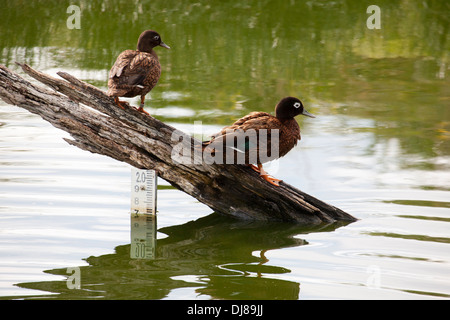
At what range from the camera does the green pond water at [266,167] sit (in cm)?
565

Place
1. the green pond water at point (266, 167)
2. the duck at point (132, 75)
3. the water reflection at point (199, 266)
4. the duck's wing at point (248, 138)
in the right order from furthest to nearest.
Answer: the duck at point (132, 75), the duck's wing at point (248, 138), the green pond water at point (266, 167), the water reflection at point (199, 266)

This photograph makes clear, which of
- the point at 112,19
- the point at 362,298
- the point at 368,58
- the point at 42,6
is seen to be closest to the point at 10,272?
the point at 362,298

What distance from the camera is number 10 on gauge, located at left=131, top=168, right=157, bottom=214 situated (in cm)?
668

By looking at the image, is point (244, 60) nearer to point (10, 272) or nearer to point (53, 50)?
point (53, 50)

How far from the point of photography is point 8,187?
25.3 feet

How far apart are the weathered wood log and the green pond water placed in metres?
0.38

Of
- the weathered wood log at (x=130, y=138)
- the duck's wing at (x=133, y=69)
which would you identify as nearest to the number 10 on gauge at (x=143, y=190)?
the weathered wood log at (x=130, y=138)

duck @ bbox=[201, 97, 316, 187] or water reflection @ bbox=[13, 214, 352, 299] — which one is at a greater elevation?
duck @ bbox=[201, 97, 316, 187]

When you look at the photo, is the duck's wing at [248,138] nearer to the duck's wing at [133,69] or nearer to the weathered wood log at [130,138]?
the weathered wood log at [130,138]

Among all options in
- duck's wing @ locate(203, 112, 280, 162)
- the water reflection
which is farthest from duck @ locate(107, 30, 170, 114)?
the water reflection

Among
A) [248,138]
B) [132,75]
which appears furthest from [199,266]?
[132,75]

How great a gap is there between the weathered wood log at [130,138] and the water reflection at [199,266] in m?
0.33

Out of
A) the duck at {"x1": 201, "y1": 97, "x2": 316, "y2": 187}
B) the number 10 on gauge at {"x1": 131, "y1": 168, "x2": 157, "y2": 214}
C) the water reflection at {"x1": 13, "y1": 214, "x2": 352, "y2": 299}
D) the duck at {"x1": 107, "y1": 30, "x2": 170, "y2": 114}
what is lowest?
the water reflection at {"x1": 13, "y1": 214, "x2": 352, "y2": 299}

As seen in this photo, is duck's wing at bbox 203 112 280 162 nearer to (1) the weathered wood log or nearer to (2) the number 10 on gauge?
(1) the weathered wood log
